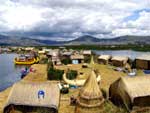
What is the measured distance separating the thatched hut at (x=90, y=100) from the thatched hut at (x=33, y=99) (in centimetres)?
261

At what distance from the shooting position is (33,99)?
21328 mm

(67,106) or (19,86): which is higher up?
(19,86)

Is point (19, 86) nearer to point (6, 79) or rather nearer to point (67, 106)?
point (67, 106)

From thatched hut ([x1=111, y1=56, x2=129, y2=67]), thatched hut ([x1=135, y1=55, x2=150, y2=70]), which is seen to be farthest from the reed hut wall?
thatched hut ([x1=111, y1=56, x2=129, y2=67])

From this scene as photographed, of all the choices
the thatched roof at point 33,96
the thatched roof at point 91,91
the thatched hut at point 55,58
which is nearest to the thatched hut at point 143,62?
the thatched hut at point 55,58

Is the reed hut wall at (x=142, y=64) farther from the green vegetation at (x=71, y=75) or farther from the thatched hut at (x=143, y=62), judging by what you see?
the green vegetation at (x=71, y=75)

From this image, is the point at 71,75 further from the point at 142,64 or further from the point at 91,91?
the point at 91,91

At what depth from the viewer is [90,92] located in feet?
77.2

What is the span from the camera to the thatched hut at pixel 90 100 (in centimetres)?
2334

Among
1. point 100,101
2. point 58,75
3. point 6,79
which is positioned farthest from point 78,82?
point 6,79

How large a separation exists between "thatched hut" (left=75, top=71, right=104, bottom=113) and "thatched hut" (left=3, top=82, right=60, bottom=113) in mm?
2606

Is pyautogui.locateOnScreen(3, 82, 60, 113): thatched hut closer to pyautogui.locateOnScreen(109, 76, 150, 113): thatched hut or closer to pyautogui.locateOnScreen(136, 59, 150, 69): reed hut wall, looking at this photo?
pyautogui.locateOnScreen(109, 76, 150, 113): thatched hut

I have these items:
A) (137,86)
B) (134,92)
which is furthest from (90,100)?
(137,86)

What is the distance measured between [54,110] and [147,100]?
7406mm
